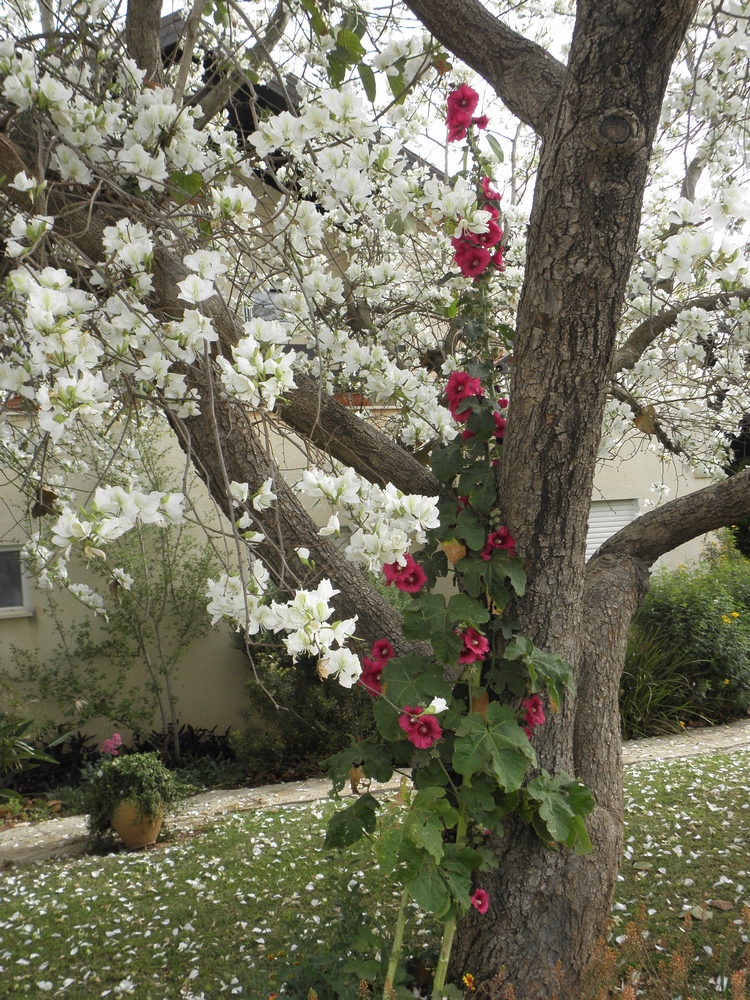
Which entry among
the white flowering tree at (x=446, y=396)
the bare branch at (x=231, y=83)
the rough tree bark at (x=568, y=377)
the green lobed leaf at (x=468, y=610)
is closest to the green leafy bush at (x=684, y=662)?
the white flowering tree at (x=446, y=396)

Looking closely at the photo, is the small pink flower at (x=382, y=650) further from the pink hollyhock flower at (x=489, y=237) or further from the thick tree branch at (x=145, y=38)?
the thick tree branch at (x=145, y=38)

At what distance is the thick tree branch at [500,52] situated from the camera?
2320 mm

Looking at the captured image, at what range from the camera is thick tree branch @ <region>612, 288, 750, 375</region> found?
4027 millimetres

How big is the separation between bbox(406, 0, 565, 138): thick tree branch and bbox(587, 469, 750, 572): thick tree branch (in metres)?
1.33

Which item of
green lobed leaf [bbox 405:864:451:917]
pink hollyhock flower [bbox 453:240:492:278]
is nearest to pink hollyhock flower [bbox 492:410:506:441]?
pink hollyhock flower [bbox 453:240:492:278]

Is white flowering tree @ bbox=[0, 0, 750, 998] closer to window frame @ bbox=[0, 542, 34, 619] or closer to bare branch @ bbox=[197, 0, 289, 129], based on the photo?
bare branch @ bbox=[197, 0, 289, 129]

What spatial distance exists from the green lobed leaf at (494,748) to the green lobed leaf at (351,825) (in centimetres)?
40

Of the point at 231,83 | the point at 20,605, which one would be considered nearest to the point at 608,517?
the point at 20,605

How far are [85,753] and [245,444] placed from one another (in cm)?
470

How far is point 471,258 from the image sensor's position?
2363 millimetres

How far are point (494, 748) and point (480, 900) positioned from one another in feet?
1.67

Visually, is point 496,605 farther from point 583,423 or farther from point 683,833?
point 683,833

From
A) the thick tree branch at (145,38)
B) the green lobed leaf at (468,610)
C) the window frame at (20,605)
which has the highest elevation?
the thick tree branch at (145,38)

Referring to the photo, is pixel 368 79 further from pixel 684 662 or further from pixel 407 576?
pixel 684 662
